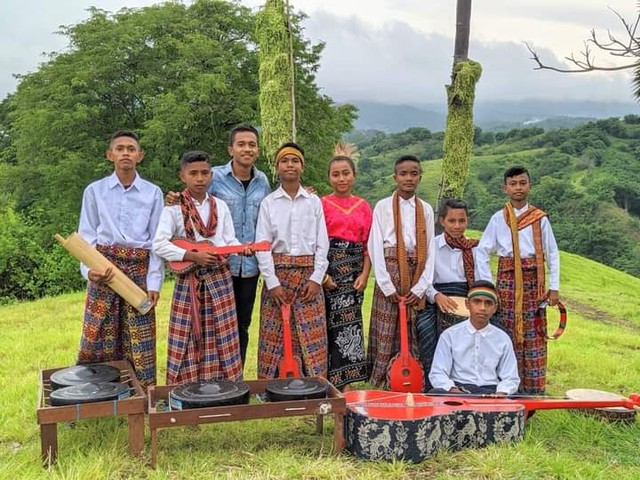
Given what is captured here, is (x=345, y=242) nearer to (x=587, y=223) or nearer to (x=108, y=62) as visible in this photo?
(x=108, y=62)

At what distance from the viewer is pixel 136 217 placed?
14.4ft

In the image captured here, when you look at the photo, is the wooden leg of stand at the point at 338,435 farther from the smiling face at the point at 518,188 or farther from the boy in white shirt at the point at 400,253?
the smiling face at the point at 518,188

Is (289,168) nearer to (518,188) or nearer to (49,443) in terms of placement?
(518,188)

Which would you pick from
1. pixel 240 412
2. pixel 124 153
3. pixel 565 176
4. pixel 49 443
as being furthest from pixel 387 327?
pixel 565 176

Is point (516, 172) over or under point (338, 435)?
over

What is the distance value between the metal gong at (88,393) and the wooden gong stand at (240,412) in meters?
0.20

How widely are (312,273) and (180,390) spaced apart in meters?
1.36

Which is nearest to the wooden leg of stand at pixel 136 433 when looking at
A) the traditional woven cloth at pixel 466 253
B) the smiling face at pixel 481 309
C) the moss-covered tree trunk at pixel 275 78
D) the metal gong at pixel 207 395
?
the metal gong at pixel 207 395

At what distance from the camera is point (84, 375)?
3.97 meters

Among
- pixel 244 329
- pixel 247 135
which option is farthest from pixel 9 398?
pixel 247 135

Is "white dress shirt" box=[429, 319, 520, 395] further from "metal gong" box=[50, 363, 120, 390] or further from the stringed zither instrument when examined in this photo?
"metal gong" box=[50, 363, 120, 390]

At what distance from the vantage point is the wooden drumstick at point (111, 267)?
4129mm

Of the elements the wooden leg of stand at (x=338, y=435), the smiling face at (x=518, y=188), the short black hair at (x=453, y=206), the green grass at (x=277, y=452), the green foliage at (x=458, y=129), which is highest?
the green foliage at (x=458, y=129)

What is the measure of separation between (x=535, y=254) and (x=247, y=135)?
95.9 inches
